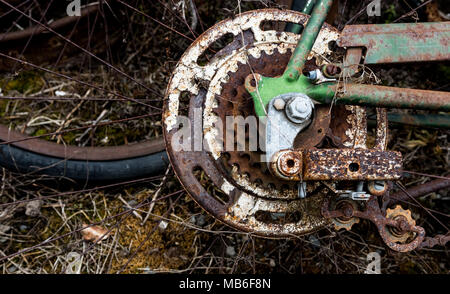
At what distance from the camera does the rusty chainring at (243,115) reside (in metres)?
1.18

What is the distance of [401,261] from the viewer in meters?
1.65

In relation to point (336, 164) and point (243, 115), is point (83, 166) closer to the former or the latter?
point (243, 115)

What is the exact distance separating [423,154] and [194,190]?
1074mm

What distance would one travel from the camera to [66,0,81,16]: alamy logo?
1732 millimetres

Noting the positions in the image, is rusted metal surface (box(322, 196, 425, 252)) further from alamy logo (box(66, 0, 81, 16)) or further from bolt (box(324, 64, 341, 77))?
alamy logo (box(66, 0, 81, 16))

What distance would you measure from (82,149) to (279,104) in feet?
2.55

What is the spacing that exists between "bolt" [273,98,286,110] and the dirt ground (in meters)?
0.51

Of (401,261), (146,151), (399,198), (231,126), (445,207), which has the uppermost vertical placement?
(231,126)

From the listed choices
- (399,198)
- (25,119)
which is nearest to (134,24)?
(25,119)

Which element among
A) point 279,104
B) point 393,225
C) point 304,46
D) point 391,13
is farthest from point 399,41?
point 391,13

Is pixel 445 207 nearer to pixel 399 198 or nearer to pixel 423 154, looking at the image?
pixel 423 154

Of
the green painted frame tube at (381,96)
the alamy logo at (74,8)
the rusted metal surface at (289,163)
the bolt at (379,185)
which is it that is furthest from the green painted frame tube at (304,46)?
the alamy logo at (74,8)

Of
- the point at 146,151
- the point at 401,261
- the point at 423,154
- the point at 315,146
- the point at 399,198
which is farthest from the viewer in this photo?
the point at 423,154

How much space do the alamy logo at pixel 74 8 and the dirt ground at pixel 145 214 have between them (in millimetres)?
184
